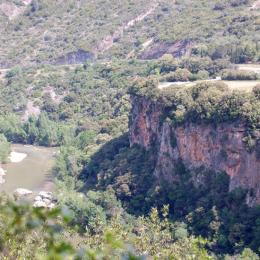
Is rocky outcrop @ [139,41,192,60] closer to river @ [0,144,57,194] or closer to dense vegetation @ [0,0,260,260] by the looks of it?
dense vegetation @ [0,0,260,260]

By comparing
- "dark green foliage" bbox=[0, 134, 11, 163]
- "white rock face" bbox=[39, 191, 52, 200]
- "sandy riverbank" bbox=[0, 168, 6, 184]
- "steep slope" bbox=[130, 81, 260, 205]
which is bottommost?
"dark green foliage" bbox=[0, 134, 11, 163]

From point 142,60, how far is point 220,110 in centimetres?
6121

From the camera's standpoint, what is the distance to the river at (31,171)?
2761 inches

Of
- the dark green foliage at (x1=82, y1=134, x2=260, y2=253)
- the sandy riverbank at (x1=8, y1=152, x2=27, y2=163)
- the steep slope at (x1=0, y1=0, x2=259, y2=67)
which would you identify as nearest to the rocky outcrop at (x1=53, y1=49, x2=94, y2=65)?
the steep slope at (x1=0, y1=0, x2=259, y2=67)

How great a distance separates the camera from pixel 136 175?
60.7 m

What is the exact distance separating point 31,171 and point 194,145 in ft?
92.5

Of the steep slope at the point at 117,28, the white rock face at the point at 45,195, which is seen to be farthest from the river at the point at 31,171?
the steep slope at the point at 117,28

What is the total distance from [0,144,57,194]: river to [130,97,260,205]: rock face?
1176cm

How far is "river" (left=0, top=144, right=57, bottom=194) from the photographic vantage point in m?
70.1

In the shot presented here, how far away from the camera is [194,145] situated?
5444 centimetres

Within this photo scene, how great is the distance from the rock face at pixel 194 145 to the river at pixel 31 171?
38.6 ft

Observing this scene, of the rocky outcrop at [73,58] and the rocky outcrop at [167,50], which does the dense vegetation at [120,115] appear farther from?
the rocky outcrop at [73,58]

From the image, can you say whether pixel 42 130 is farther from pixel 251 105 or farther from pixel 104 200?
pixel 251 105

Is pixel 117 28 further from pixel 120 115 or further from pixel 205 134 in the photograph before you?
pixel 205 134
